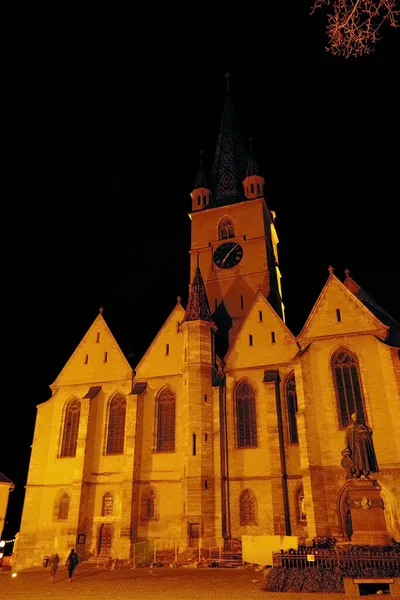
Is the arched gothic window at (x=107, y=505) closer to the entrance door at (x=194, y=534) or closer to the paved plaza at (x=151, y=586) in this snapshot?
the paved plaza at (x=151, y=586)

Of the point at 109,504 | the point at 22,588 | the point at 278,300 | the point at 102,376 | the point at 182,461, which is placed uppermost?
the point at 278,300

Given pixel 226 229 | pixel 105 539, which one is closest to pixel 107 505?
pixel 105 539

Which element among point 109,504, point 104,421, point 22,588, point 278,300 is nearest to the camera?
point 22,588

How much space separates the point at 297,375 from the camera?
2441cm

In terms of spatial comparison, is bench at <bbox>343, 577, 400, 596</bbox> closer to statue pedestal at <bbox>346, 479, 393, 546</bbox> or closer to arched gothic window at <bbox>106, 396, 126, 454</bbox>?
statue pedestal at <bbox>346, 479, 393, 546</bbox>

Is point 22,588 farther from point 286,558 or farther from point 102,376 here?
point 102,376

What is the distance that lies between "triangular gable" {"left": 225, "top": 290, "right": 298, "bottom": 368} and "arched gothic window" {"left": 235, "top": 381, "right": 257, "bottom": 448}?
151 cm

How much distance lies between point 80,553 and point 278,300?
22.4 m

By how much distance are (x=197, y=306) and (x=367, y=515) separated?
16.5 m

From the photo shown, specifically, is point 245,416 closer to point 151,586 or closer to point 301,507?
point 301,507

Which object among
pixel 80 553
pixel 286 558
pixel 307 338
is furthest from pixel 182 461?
pixel 286 558

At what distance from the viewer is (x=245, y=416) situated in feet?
86.1

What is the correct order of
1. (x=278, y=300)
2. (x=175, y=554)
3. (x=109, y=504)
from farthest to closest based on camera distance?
(x=278, y=300)
(x=109, y=504)
(x=175, y=554)

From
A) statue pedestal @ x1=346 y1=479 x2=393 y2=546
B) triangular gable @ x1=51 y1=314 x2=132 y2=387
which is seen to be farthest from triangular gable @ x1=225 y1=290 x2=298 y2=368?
statue pedestal @ x1=346 y1=479 x2=393 y2=546
